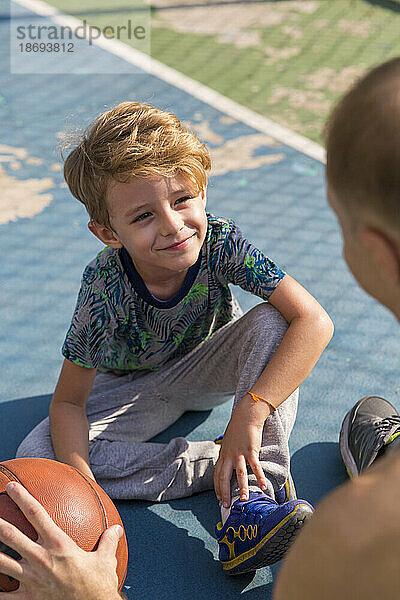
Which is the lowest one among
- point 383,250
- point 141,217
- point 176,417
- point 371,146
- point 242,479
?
point 176,417

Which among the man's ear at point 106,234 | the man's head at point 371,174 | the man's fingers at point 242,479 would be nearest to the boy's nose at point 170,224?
the man's ear at point 106,234

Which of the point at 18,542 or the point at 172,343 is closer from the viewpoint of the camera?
the point at 18,542

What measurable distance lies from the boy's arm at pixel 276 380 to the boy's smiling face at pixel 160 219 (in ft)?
0.82

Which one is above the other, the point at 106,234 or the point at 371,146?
the point at 371,146

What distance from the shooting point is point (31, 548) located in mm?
1328

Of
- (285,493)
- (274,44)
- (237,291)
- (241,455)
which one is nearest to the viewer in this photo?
(241,455)

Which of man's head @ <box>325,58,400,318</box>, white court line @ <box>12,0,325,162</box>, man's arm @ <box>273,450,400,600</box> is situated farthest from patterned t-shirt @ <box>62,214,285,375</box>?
white court line @ <box>12,0,325,162</box>

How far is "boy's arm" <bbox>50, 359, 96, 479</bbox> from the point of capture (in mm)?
1839

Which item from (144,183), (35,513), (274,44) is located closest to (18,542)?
(35,513)

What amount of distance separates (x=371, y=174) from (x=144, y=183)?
94 cm

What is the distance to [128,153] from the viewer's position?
1706mm

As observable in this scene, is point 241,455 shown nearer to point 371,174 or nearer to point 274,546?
point 274,546

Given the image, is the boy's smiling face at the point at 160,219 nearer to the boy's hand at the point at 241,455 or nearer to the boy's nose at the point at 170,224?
the boy's nose at the point at 170,224

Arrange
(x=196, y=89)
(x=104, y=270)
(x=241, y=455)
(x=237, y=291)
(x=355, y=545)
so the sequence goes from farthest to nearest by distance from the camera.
Result: (x=196, y=89) → (x=237, y=291) → (x=104, y=270) → (x=241, y=455) → (x=355, y=545)
